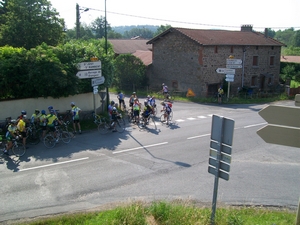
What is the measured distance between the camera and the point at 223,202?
9664mm

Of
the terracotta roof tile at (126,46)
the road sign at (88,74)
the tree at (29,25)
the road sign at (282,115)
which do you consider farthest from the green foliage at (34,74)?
the terracotta roof tile at (126,46)

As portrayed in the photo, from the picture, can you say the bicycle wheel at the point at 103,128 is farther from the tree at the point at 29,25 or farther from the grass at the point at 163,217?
the tree at the point at 29,25

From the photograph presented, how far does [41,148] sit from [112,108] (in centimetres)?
448

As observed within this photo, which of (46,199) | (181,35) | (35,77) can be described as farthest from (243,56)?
(46,199)

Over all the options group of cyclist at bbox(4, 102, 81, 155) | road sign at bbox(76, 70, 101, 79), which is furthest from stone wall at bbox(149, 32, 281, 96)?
group of cyclist at bbox(4, 102, 81, 155)

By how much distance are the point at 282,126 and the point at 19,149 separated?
1199cm

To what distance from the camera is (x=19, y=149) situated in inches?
554

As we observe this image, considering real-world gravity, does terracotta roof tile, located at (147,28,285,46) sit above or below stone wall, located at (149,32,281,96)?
above

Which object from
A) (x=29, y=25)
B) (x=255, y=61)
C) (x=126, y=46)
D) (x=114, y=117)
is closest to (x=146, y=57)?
(x=255, y=61)

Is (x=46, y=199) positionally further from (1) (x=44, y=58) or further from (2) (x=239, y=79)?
(2) (x=239, y=79)

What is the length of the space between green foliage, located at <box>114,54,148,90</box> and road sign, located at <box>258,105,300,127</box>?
31.9 metres

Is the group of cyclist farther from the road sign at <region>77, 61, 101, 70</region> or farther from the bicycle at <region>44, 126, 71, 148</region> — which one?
the road sign at <region>77, 61, 101, 70</region>

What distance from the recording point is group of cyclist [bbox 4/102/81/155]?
1397 centimetres

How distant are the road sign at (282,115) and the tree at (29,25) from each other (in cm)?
2541
